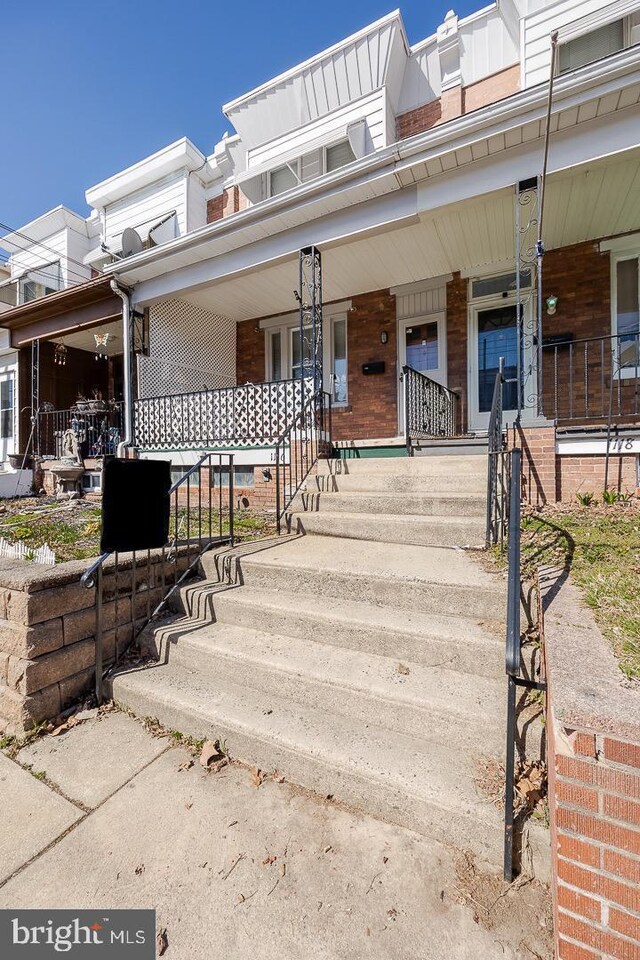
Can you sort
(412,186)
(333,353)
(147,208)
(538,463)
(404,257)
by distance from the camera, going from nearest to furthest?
(538,463)
(412,186)
(404,257)
(333,353)
(147,208)

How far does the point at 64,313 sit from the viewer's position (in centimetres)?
930

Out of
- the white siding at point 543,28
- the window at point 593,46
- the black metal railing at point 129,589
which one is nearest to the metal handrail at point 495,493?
the black metal railing at point 129,589

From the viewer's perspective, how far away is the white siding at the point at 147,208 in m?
10.7

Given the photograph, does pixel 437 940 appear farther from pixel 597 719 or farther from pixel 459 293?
pixel 459 293

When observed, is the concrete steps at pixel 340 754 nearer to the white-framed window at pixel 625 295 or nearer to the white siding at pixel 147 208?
the white-framed window at pixel 625 295

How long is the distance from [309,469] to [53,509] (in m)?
4.43

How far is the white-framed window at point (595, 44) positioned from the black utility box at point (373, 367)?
4687 millimetres

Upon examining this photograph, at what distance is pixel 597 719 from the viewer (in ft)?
4.10

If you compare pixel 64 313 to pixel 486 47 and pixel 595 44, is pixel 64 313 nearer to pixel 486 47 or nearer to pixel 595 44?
pixel 486 47

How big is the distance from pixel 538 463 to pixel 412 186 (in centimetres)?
401

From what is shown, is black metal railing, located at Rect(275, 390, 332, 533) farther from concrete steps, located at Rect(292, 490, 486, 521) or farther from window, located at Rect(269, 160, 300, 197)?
window, located at Rect(269, 160, 300, 197)

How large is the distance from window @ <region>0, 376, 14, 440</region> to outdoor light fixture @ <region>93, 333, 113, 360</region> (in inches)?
87.7

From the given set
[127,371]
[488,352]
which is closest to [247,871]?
[488,352]

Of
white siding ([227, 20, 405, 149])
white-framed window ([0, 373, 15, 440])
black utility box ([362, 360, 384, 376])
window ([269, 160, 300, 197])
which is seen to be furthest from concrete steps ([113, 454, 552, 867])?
white-framed window ([0, 373, 15, 440])
